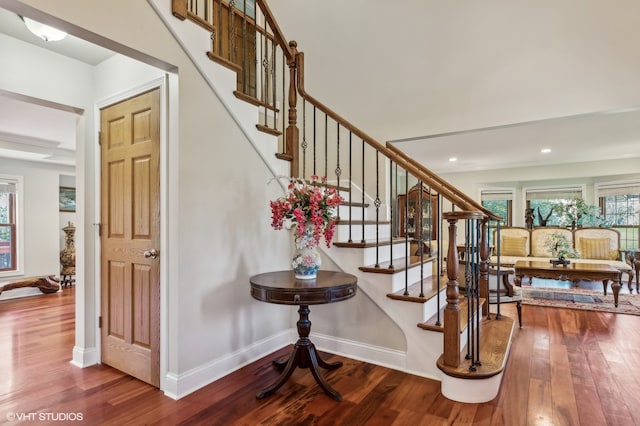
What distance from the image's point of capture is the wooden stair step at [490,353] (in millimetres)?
2096

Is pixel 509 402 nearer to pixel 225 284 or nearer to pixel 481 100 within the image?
pixel 225 284

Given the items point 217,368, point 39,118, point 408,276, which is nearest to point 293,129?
point 408,276

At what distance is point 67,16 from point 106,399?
213 cm

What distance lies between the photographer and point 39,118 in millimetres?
4043

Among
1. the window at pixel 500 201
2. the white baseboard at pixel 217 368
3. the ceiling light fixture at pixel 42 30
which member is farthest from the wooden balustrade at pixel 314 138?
the window at pixel 500 201

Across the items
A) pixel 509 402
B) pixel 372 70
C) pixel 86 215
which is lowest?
pixel 509 402

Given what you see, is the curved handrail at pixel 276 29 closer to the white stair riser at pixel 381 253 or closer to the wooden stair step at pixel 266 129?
the wooden stair step at pixel 266 129

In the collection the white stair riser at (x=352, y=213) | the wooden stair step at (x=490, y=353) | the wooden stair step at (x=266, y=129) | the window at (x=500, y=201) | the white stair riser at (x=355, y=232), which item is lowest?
the wooden stair step at (x=490, y=353)

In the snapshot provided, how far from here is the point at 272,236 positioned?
288 cm

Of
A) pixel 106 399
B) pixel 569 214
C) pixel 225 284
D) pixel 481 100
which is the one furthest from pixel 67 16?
pixel 569 214

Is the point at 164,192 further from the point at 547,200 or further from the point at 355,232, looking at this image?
the point at 547,200

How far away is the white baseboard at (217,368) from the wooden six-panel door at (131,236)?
21 cm

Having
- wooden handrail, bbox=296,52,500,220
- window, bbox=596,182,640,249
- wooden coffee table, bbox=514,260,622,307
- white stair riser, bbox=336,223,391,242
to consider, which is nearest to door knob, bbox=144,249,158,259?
white stair riser, bbox=336,223,391,242

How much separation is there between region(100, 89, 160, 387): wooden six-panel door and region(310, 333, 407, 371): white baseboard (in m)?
1.28
